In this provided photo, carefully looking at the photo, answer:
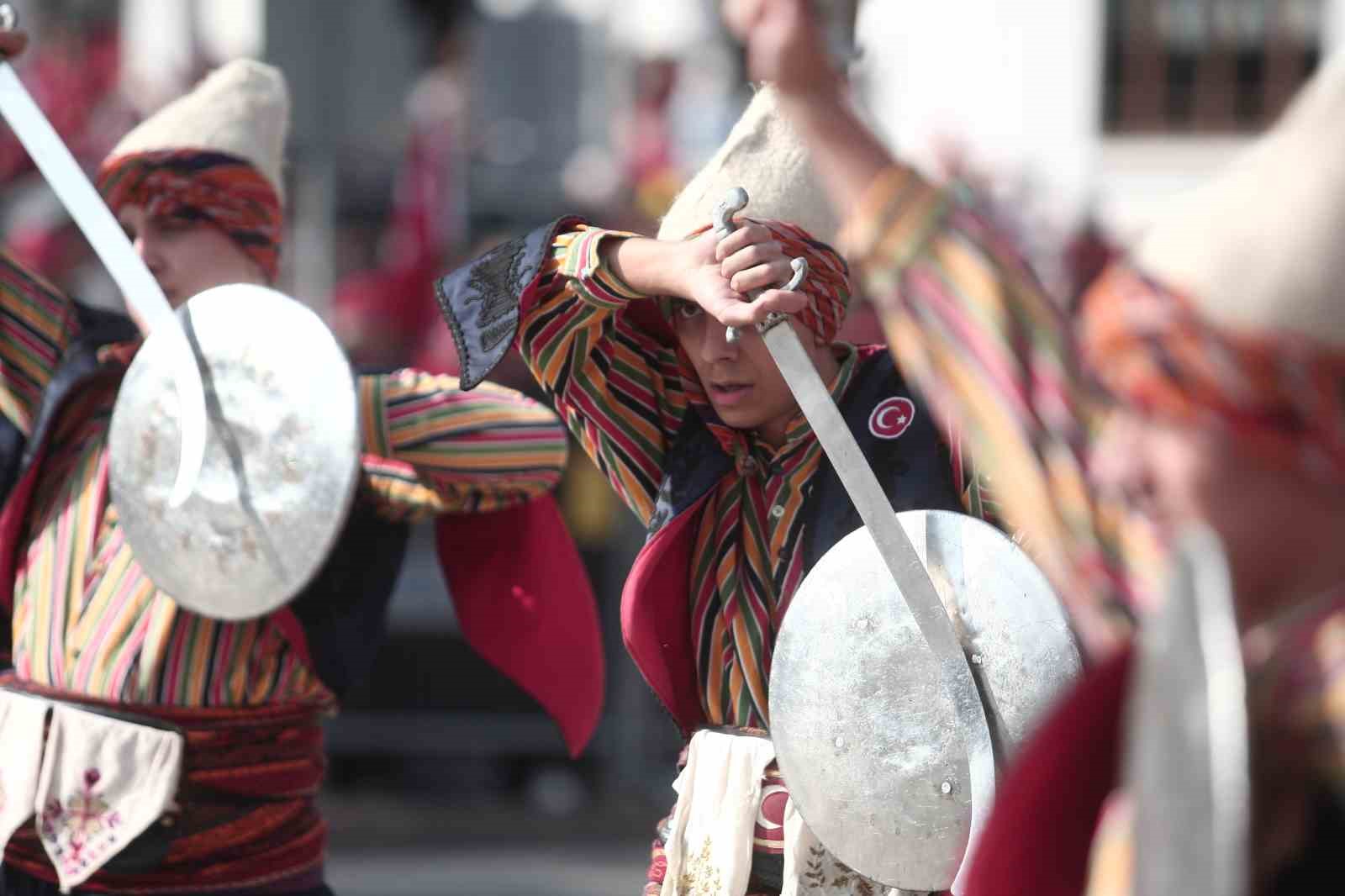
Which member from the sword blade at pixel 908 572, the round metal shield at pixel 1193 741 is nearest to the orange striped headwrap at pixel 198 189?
the sword blade at pixel 908 572

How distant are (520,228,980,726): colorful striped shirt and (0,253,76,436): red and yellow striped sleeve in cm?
100

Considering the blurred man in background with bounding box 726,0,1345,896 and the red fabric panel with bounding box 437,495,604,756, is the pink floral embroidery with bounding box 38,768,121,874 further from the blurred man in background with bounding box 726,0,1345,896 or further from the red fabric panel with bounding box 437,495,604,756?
the blurred man in background with bounding box 726,0,1345,896

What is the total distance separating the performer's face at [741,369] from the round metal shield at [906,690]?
11.2 inches

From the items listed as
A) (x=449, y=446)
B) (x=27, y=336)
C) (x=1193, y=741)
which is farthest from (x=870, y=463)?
(x=27, y=336)

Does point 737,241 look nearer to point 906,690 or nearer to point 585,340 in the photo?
point 585,340

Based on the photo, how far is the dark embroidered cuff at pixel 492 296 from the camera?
101 inches

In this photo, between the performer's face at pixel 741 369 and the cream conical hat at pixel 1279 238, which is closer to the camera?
the cream conical hat at pixel 1279 238

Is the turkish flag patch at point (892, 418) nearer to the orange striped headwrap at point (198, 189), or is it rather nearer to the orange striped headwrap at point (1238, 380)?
the orange striped headwrap at point (1238, 380)

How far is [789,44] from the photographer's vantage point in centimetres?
152

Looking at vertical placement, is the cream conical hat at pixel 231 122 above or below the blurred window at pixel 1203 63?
below

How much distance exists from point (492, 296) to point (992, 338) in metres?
1.21

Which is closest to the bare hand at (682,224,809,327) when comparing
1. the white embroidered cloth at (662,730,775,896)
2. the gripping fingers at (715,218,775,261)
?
the gripping fingers at (715,218,775,261)

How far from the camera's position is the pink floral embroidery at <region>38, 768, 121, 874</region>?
9.73ft

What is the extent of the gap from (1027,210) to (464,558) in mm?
1832
